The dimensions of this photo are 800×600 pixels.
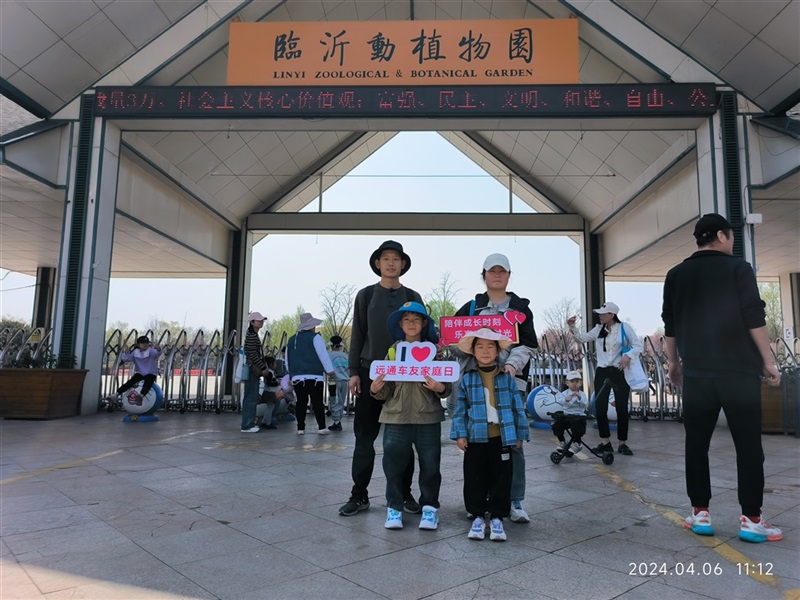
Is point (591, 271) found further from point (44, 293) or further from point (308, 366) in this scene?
point (44, 293)

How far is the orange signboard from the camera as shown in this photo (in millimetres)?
9438

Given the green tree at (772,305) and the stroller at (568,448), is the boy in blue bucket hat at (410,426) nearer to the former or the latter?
the stroller at (568,448)

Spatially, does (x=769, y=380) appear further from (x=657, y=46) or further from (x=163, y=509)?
(x=657, y=46)

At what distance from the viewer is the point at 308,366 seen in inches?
295

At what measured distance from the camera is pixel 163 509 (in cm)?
359

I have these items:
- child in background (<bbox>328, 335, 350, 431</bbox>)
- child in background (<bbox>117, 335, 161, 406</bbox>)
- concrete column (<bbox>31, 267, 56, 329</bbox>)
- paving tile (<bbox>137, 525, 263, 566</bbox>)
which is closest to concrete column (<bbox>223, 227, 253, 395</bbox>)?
child in background (<bbox>328, 335, 350, 431</bbox>)

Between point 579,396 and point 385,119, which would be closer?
point 579,396

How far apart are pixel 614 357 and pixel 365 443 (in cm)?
338

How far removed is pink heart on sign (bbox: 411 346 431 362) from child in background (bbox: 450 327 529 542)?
20cm

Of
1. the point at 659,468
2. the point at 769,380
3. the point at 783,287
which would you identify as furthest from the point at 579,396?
the point at 783,287

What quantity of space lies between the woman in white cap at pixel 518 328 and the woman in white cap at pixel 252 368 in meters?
4.41

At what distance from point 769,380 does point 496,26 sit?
8220 millimetres

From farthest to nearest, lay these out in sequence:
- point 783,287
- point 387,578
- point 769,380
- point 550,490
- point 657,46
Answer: point 783,287 → point 657,46 → point 550,490 → point 769,380 → point 387,578

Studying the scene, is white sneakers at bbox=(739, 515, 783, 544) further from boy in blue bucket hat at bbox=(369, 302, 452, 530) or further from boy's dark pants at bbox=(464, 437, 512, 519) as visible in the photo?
boy in blue bucket hat at bbox=(369, 302, 452, 530)
